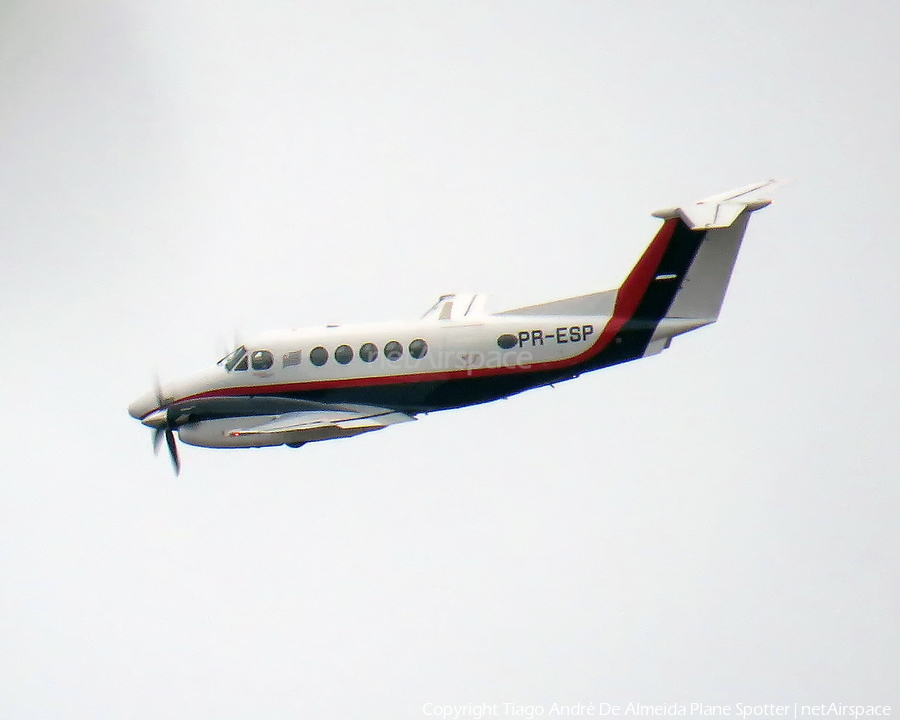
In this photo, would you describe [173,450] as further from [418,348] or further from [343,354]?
[418,348]

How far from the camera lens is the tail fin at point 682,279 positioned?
4159 centimetres

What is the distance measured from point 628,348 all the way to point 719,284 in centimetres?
263

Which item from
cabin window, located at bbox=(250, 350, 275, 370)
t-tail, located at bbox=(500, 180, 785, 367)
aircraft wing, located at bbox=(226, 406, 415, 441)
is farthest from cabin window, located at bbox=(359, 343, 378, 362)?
t-tail, located at bbox=(500, 180, 785, 367)

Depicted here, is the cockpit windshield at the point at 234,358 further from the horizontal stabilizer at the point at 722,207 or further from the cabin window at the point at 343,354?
the horizontal stabilizer at the point at 722,207

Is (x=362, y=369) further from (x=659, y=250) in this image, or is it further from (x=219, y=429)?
(x=659, y=250)

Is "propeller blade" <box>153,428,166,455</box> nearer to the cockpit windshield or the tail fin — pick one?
the cockpit windshield

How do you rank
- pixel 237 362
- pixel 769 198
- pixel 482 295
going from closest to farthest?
pixel 769 198, pixel 237 362, pixel 482 295

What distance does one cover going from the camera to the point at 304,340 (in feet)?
142

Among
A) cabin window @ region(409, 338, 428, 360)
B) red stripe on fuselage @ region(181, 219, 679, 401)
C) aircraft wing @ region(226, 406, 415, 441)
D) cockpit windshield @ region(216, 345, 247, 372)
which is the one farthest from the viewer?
cockpit windshield @ region(216, 345, 247, 372)

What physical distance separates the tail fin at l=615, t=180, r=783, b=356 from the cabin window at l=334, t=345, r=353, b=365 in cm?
653

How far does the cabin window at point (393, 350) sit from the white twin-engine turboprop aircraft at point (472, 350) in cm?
2

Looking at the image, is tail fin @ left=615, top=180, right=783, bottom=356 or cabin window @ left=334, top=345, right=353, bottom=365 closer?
tail fin @ left=615, top=180, right=783, bottom=356

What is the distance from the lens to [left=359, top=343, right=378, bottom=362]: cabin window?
42.6m

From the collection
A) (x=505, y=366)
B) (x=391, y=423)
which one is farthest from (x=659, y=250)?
(x=391, y=423)
